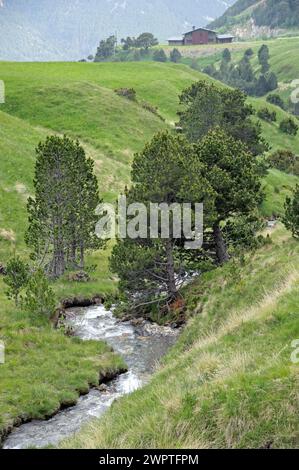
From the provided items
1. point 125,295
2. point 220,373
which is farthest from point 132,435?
point 125,295

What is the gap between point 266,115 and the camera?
392ft

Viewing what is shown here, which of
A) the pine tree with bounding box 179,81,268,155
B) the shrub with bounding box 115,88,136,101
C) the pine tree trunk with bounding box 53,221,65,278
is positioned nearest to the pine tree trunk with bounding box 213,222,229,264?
the pine tree trunk with bounding box 53,221,65,278

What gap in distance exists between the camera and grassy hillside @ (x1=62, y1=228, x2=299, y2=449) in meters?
12.5

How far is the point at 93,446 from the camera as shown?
13484 mm

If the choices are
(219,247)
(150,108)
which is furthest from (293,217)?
(150,108)

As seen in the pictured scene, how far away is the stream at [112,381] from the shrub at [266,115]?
291 feet

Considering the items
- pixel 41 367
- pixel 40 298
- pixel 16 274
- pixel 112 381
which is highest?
pixel 16 274

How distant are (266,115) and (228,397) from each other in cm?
11325

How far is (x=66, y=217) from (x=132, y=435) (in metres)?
32.5

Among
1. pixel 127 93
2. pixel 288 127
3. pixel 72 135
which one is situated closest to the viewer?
pixel 72 135

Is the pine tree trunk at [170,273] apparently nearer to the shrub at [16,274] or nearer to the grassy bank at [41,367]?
the grassy bank at [41,367]

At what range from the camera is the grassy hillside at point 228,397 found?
12.5 m

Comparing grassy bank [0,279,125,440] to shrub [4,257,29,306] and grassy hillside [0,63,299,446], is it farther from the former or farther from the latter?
shrub [4,257,29,306]

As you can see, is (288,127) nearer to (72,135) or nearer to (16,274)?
(72,135)
